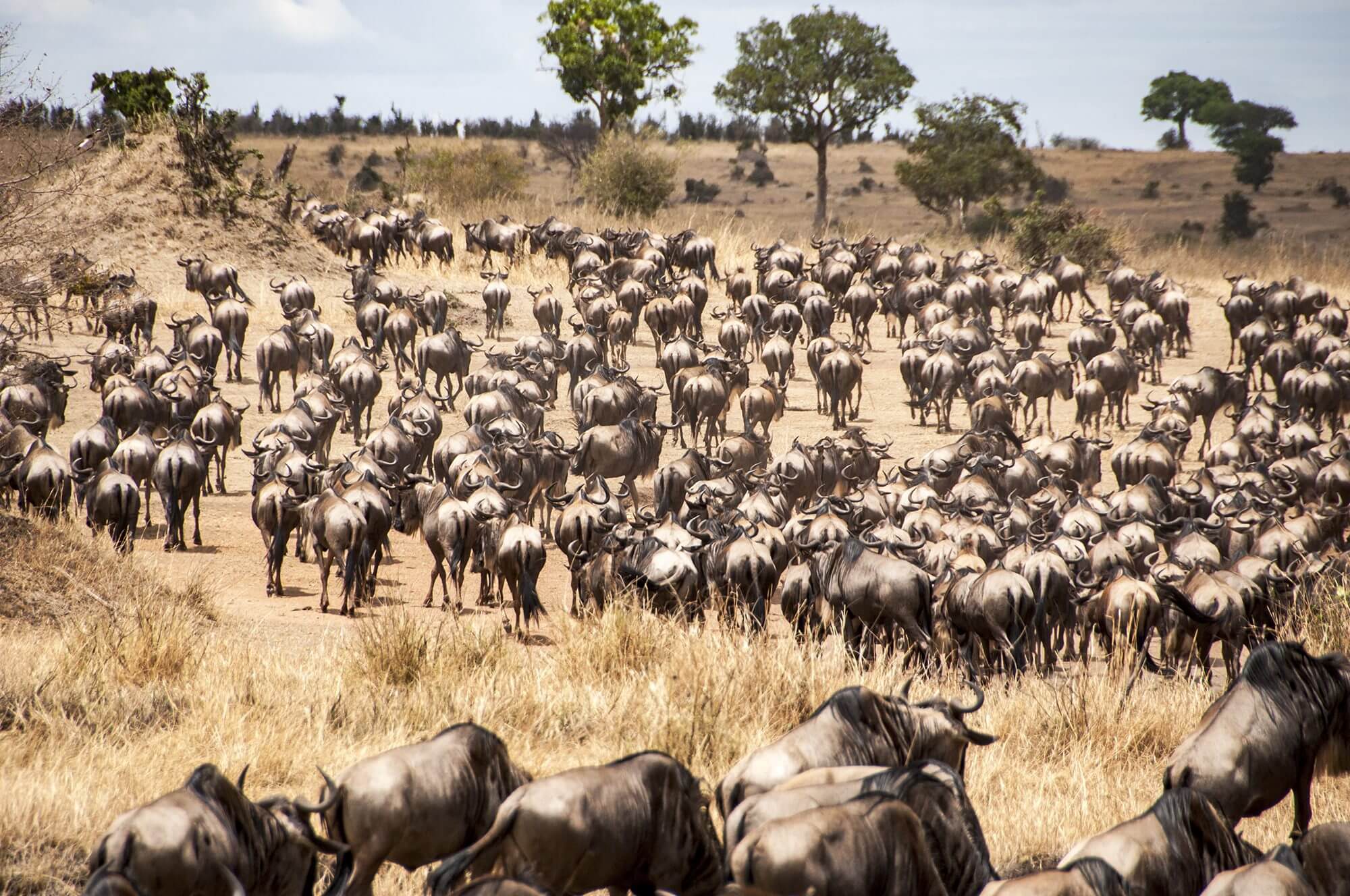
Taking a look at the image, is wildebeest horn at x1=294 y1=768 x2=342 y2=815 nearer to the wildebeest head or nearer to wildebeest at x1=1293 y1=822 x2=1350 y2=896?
the wildebeest head

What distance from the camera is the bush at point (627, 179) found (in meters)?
39.8

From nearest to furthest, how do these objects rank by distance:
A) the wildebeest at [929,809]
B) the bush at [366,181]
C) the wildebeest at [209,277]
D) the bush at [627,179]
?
the wildebeest at [929,809] → the wildebeest at [209,277] → the bush at [627,179] → the bush at [366,181]

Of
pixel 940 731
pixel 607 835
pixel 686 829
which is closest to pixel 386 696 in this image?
pixel 686 829

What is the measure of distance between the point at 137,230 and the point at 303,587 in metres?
17.8

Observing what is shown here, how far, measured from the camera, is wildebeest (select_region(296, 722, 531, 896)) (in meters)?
5.16

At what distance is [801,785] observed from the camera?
520 centimetres

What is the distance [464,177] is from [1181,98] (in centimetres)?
6213

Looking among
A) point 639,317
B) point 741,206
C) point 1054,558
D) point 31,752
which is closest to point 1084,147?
point 741,206

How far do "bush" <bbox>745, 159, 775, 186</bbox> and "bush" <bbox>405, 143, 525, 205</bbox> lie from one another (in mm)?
22163

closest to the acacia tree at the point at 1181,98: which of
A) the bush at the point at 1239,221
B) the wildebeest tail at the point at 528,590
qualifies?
the bush at the point at 1239,221

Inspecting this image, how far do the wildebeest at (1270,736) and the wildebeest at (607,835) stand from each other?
248 centimetres

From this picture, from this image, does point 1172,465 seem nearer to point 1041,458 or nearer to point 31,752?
point 1041,458

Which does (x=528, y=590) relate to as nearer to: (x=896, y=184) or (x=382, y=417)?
(x=382, y=417)

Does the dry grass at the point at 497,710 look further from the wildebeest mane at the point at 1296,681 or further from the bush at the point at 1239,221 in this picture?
the bush at the point at 1239,221
